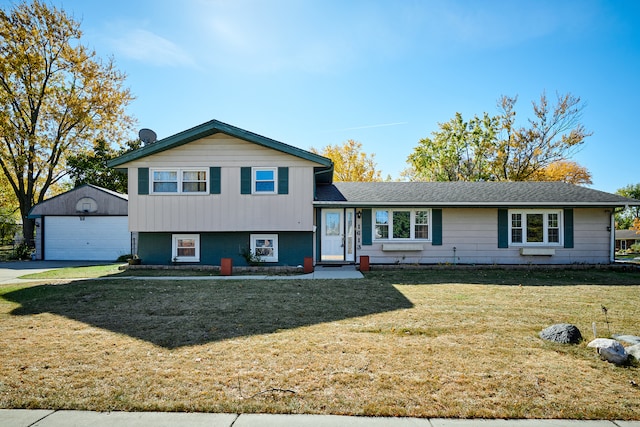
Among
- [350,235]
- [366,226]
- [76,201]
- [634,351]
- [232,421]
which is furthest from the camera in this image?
[76,201]

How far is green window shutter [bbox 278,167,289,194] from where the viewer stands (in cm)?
1473

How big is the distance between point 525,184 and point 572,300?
36.8ft

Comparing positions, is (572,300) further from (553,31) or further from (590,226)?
(553,31)

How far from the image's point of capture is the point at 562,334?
18.1 feet

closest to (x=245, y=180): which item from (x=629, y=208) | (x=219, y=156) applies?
(x=219, y=156)

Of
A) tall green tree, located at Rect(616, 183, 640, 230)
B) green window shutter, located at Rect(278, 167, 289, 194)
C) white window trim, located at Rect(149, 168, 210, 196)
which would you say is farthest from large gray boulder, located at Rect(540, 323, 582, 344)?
tall green tree, located at Rect(616, 183, 640, 230)

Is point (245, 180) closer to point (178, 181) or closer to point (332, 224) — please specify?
point (178, 181)

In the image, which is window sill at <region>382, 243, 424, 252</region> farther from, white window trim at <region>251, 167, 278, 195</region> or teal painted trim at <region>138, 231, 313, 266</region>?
white window trim at <region>251, 167, 278, 195</region>

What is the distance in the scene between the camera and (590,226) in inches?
617

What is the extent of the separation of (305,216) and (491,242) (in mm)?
8074

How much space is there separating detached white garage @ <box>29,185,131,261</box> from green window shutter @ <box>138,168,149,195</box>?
7.49 m

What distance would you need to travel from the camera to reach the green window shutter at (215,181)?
1480 cm

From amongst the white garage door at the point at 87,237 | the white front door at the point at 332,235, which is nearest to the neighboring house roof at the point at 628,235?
the white front door at the point at 332,235

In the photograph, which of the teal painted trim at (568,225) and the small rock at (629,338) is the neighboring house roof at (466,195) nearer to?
the teal painted trim at (568,225)
